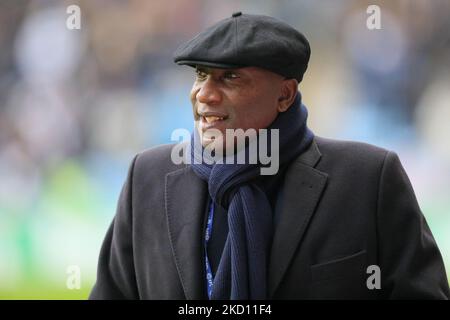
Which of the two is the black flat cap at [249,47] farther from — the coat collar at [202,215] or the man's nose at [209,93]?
the coat collar at [202,215]

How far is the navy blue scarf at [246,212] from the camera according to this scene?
173 cm

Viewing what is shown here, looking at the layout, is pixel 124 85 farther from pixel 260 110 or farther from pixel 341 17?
pixel 260 110

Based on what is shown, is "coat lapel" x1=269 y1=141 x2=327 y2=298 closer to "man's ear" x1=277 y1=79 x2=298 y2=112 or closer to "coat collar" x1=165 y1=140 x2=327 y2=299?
"coat collar" x1=165 y1=140 x2=327 y2=299

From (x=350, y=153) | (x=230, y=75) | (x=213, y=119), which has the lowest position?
(x=350, y=153)

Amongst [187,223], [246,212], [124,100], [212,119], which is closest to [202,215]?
[187,223]

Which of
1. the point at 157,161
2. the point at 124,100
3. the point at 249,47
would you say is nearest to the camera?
the point at 249,47

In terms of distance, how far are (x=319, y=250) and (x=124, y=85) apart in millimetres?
2152

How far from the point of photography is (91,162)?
367cm

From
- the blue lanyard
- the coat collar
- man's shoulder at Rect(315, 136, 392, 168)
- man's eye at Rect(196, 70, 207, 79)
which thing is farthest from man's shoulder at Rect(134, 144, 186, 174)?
man's shoulder at Rect(315, 136, 392, 168)

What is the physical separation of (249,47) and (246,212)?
38 centimetres

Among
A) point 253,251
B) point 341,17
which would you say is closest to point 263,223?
point 253,251

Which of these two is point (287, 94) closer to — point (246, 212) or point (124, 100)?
point (246, 212)

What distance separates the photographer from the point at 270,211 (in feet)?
6.02

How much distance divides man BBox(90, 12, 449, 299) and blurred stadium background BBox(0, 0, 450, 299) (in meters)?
1.52
